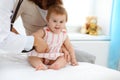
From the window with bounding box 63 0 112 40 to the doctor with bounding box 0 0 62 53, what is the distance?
1.30 m

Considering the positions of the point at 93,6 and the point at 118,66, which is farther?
the point at 93,6

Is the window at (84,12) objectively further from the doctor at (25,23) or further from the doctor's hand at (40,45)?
the doctor's hand at (40,45)

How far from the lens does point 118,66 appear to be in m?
2.63

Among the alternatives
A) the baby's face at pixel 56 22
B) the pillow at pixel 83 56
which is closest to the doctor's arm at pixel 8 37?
the baby's face at pixel 56 22

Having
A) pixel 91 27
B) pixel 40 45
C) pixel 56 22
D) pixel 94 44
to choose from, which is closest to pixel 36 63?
pixel 40 45

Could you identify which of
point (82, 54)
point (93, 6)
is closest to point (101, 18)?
point (93, 6)

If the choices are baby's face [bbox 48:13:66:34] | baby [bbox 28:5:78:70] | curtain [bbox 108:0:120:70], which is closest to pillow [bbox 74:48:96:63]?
baby [bbox 28:5:78:70]

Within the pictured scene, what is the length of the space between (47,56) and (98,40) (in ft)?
4.61

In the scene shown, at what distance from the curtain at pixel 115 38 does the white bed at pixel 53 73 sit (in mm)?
1291

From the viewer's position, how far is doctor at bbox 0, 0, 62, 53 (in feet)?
3.54

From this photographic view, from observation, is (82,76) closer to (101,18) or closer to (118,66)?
(118,66)

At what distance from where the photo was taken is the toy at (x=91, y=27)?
285 centimetres

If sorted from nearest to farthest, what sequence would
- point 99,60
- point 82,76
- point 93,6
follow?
point 82,76, point 99,60, point 93,6

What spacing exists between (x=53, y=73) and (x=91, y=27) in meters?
1.69
